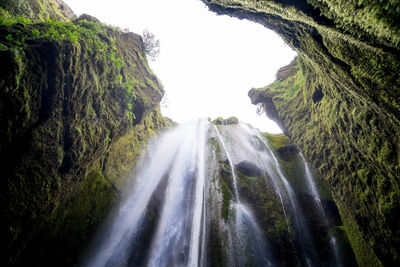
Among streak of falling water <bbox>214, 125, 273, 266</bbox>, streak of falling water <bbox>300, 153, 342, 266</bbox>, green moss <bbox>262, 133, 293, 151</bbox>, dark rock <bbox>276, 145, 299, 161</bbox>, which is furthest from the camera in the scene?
green moss <bbox>262, 133, 293, 151</bbox>

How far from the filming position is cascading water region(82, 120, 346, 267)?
7918mm

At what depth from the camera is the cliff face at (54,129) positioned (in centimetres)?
344

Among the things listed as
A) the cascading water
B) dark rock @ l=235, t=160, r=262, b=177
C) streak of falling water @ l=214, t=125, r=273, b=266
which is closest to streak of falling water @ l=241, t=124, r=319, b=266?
the cascading water

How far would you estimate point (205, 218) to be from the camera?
9.24 meters

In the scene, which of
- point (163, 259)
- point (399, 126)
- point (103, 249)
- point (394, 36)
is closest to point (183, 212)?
point (163, 259)

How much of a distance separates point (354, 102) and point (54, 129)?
30.7ft

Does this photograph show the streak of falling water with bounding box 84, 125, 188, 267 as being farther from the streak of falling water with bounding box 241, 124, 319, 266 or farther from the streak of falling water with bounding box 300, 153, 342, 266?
the streak of falling water with bounding box 300, 153, 342, 266

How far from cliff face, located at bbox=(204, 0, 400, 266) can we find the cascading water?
3454 mm

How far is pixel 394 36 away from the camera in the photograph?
1.95m

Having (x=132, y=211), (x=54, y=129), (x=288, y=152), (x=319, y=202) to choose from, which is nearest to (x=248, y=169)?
(x=319, y=202)

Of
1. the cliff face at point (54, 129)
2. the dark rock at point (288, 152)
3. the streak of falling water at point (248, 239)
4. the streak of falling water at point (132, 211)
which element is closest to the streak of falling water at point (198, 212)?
the streak of falling water at point (248, 239)

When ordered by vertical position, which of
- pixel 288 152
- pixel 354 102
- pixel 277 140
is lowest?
pixel 354 102

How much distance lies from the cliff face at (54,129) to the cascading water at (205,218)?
6.23ft

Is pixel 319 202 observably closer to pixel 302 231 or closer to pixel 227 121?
pixel 302 231
